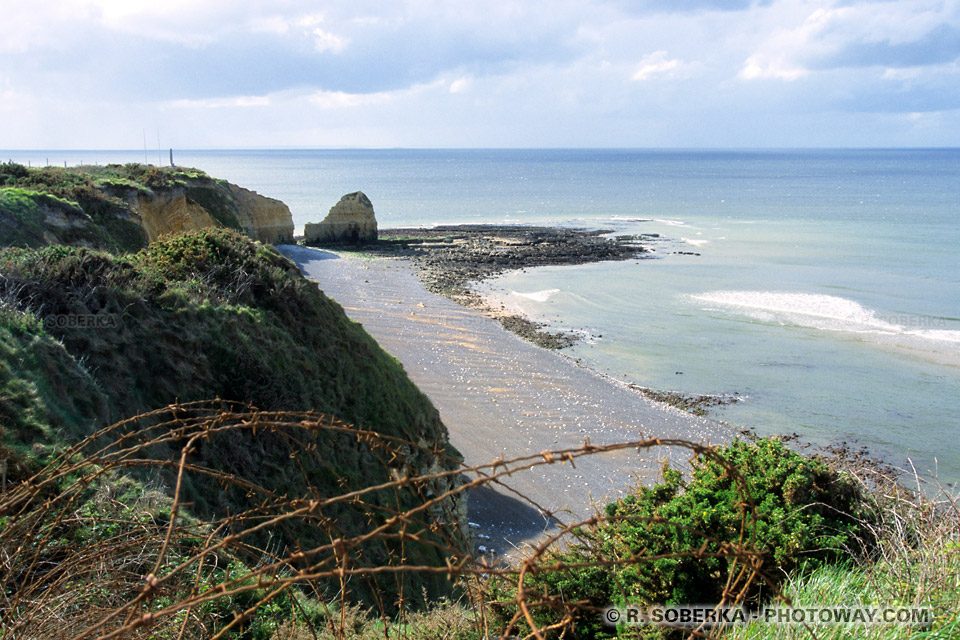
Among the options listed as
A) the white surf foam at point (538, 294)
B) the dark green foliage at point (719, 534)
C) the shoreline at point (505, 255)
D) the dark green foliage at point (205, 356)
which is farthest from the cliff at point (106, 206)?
the white surf foam at point (538, 294)

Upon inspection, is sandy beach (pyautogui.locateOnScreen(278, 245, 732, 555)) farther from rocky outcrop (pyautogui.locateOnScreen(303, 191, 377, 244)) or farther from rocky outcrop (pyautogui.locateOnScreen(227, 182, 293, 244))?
rocky outcrop (pyautogui.locateOnScreen(303, 191, 377, 244))

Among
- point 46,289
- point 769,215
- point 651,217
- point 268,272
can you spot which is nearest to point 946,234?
point 769,215

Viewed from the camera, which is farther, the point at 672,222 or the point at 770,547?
the point at 672,222

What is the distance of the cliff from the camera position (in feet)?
48.1

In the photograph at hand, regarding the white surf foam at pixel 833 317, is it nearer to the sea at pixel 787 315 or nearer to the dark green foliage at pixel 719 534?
the sea at pixel 787 315

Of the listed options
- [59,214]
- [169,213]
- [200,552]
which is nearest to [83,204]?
[59,214]

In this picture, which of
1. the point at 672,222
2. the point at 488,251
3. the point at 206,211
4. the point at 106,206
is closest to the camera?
the point at 106,206

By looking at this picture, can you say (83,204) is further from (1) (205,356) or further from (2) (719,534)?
(2) (719,534)

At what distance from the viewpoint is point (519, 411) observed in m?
19.0

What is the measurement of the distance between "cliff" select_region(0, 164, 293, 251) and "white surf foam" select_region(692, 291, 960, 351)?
25927 millimetres

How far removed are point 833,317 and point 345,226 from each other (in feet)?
122

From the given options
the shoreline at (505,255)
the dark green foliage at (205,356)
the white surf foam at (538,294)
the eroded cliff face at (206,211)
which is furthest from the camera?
the white surf foam at (538,294)

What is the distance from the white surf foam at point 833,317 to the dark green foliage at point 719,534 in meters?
24.6

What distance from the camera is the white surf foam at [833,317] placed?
26.9 m
